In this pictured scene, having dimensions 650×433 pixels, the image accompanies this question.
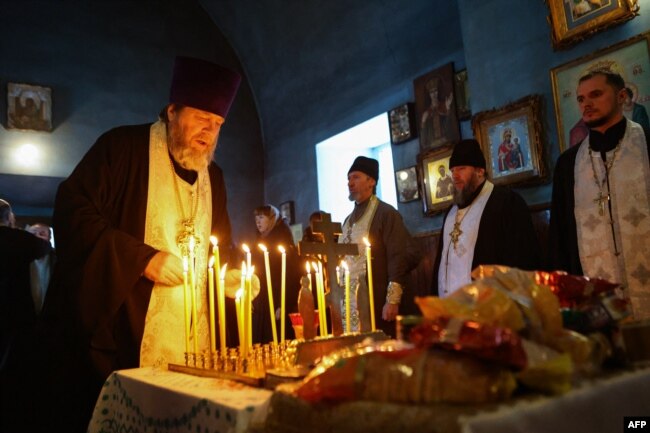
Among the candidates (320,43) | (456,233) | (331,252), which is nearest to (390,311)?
(456,233)

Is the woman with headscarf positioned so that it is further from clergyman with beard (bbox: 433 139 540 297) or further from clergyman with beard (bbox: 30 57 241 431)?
clergyman with beard (bbox: 30 57 241 431)

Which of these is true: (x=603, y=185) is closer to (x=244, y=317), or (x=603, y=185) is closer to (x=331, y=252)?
(x=331, y=252)

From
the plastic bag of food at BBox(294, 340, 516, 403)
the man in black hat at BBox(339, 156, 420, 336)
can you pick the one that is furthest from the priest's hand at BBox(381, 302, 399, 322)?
the plastic bag of food at BBox(294, 340, 516, 403)

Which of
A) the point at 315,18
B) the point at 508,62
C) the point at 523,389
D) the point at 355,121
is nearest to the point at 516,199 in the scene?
the point at 508,62

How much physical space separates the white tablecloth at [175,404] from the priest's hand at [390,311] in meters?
2.59

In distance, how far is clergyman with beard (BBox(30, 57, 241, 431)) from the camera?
2299 mm

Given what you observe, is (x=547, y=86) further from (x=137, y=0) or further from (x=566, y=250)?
(x=137, y=0)

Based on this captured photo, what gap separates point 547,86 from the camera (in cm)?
459

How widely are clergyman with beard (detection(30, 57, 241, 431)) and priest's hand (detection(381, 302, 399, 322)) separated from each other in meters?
1.69

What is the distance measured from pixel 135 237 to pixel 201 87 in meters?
0.93

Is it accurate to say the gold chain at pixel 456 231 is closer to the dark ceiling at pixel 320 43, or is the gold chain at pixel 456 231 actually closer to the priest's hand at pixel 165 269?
the priest's hand at pixel 165 269

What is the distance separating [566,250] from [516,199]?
0.64 m

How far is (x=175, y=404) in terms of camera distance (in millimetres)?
1432

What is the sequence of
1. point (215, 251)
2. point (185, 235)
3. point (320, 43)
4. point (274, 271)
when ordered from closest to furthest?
1. point (215, 251)
2. point (185, 235)
3. point (274, 271)
4. point (320, 43)
